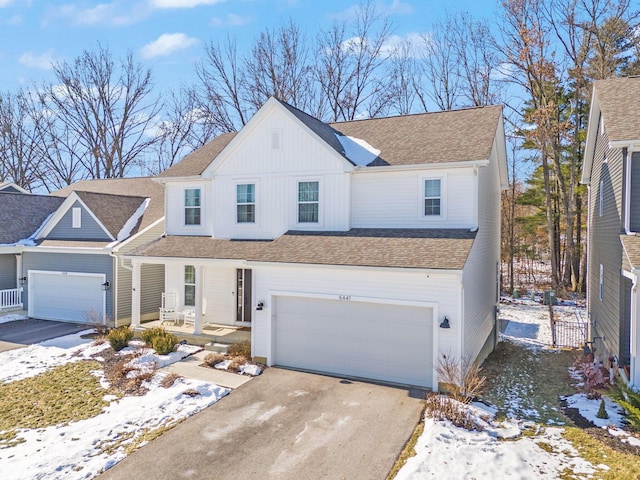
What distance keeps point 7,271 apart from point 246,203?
12831 mm

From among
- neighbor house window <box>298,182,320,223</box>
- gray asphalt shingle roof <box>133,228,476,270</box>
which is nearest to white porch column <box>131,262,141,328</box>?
gray asphalt shingle roof <box>133,228,476,270</box>

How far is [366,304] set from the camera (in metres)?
10.6

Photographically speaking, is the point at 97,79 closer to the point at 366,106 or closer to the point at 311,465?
the point at 366,106

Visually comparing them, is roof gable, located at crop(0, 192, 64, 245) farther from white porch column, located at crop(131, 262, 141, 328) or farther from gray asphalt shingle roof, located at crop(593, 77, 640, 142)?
gray asphalt shingle roof, located at crop(593, 77, 640, 142)

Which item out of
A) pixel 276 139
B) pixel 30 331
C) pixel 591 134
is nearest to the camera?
pixel 276 139

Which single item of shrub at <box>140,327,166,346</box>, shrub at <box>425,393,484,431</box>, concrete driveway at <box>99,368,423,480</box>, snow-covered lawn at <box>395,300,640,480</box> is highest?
shrub at <box>140,327,166,346</box>

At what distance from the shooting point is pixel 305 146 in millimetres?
13664

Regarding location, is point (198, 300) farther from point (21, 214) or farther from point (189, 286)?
point (21, 214)


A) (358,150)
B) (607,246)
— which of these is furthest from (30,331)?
(607,246)

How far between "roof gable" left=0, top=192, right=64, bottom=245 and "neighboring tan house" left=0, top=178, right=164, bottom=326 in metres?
0.26

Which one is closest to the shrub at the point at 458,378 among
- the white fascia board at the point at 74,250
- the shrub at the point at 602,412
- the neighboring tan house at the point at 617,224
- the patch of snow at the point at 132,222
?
the shrub at the point at 602,412

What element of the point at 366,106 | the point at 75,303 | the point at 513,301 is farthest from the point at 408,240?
the point at 366,106

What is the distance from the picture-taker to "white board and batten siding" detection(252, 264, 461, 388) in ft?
31.8

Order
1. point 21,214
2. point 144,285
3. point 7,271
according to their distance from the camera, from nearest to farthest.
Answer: point 144,285, point 7,271, point 21,214
